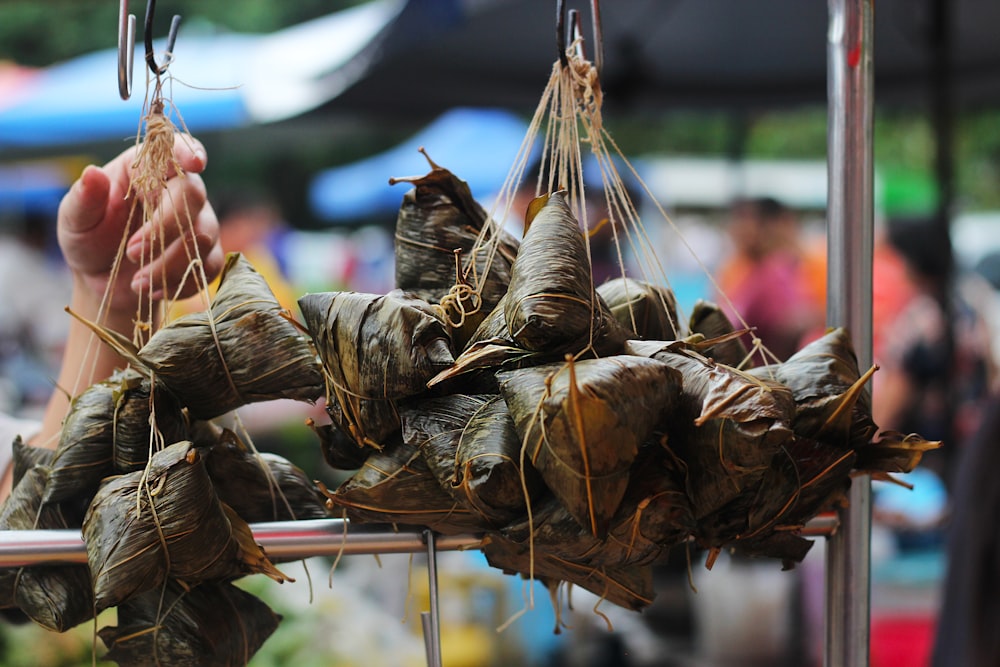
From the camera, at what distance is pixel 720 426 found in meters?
0.82

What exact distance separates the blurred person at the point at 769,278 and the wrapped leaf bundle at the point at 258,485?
→ 10.4ft

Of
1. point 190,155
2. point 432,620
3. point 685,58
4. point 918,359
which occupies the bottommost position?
point 918,359

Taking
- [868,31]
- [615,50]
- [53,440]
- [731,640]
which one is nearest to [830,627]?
[868,31]

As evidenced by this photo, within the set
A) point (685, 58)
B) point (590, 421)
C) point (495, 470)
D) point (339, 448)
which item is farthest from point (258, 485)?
point (685, 58)

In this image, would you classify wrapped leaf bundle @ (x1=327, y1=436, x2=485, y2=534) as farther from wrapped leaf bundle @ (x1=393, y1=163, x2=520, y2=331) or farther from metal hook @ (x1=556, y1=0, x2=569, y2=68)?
metal hook @ (x1=556, y1=0, x2=569, y2=68)

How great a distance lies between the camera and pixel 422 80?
426 cm

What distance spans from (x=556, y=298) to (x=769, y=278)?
3.75m

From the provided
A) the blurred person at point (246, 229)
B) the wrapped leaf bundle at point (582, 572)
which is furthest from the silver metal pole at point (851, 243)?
the blurred person at point (246, 229)

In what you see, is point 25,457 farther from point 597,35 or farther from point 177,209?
point 597,35

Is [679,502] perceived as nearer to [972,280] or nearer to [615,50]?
[615,50]

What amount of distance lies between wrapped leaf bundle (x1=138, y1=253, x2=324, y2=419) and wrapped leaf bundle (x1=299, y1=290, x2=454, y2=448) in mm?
37

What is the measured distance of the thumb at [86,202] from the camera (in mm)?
1174

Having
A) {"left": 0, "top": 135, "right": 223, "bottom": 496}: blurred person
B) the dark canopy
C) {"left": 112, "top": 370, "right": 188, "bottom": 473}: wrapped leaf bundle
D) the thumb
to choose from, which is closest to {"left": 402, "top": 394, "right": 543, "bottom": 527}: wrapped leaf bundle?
{"left": 112, "top": 370, "right": 188, "bottom": 473}: wrapped leaf bundle

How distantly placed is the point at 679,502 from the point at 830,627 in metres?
0.42
